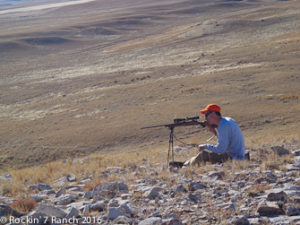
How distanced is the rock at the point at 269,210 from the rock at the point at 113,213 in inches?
69.0

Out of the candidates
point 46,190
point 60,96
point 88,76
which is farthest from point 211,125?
point 88,76

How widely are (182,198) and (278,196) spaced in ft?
4.36

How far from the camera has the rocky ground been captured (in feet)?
15.7

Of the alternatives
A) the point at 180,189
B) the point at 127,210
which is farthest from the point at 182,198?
the point at 127,210

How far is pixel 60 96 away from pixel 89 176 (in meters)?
20.8

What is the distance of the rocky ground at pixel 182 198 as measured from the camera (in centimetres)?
480

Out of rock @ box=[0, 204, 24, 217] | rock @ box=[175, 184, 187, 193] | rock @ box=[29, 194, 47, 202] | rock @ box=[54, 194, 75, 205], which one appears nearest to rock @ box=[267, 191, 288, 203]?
rock @ box=[175, 184, 187, 193]

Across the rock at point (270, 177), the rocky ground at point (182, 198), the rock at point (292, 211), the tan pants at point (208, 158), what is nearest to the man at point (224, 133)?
the rocky ground at point (182, 198)

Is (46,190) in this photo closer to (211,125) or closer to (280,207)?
(211,125)

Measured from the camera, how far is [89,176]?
827cm

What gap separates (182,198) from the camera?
18.4 feet

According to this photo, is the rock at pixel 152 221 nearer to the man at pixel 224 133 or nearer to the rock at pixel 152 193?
the rock at pixel 152 193

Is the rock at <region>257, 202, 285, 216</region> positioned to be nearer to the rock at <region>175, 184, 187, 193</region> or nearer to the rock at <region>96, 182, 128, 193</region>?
the rock at <region>175, 184, 187, 193</region>

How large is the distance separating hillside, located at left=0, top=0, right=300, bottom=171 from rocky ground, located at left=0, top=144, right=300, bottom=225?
13.8 ft
